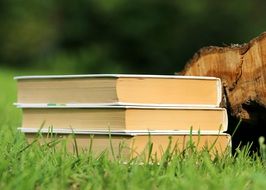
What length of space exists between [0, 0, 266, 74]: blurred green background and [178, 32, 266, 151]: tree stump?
57.0ft

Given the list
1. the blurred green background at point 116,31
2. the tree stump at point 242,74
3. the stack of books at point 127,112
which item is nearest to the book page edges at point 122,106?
the stack of books at point 127,112

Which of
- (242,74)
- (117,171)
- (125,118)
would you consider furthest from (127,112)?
(242,74)

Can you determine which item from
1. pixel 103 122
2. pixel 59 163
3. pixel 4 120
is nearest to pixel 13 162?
pixel 59 163

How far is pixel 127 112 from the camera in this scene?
9.55 ft

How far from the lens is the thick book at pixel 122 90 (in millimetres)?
2928

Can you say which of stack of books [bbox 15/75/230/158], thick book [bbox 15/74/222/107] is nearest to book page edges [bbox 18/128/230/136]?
stack of books [bbox 15/75/230/158]

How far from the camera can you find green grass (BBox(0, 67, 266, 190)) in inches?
94.7

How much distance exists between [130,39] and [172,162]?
18.7 m

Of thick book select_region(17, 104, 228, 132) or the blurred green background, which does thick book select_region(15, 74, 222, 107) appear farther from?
the blurred green background

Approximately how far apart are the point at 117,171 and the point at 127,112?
1.32 ft

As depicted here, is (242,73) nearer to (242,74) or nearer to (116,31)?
(242,74)

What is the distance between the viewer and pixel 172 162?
2752 mm

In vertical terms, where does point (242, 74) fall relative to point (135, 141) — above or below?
above

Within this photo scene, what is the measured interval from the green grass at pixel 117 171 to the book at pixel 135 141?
0.27ft
